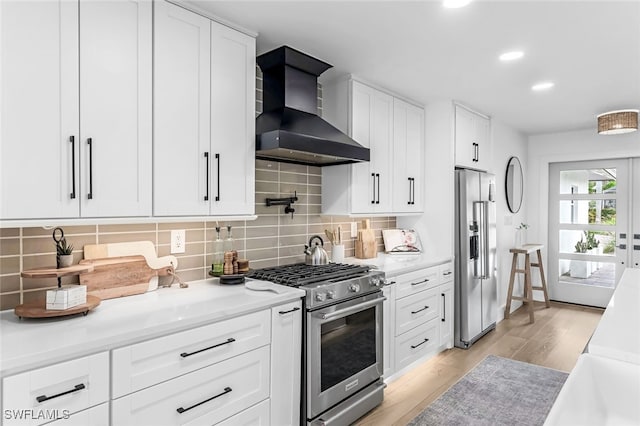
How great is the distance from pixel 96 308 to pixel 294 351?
1.04m

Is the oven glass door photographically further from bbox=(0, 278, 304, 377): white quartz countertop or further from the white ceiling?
the white ceiling

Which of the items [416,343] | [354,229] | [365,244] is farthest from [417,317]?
[354,229]

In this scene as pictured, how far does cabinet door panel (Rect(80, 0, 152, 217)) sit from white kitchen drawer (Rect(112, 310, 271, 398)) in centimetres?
64

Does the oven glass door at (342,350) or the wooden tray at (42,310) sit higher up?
the wooden tray at (42,310)

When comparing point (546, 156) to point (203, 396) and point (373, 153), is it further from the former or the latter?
point (203, 396)

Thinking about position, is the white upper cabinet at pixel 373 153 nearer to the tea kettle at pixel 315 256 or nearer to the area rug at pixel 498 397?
the tea kettle at pixel 315 256

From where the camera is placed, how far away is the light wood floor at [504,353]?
108 inches

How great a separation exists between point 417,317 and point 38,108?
296 cm

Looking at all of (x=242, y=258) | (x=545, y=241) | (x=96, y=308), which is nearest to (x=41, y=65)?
(x=96, y=308)

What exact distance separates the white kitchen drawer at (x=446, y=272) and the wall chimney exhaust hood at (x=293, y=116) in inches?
59.0

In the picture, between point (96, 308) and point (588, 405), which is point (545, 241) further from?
point (96, 308)

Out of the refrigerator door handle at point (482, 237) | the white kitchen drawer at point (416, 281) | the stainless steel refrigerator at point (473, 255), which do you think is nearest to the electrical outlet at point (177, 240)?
the white kitchen drawer at point (416, 281)

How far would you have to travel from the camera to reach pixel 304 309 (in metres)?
2.22

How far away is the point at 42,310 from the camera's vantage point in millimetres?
1611
